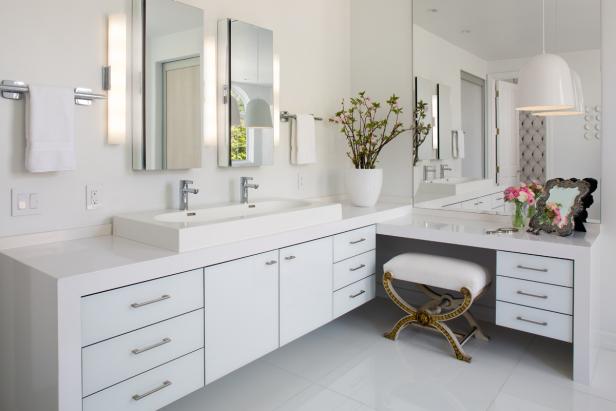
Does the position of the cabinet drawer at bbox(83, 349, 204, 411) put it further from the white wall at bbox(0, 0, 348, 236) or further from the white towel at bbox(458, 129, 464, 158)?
the white towel at bbox(458, 129, 464, 158)

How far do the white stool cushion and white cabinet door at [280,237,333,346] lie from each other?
0.43 m

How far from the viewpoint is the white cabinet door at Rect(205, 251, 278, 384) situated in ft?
6.19

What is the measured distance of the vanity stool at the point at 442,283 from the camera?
8.03ft

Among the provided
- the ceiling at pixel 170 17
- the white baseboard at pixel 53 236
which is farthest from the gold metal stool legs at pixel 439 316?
the ceiling at pixel 170 17

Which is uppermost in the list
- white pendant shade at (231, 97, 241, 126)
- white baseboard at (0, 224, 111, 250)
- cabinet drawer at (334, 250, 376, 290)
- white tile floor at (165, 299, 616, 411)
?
white pendant shade at (231, 97, 241, 126)

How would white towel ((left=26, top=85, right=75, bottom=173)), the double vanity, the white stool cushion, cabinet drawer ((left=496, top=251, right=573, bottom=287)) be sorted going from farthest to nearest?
the white stool cushion
cabinet drawer ((left=496, top=251, right=573, bottom=287))
white towel ((left=26, top=85, right=75, bottom=173))
the double vanity

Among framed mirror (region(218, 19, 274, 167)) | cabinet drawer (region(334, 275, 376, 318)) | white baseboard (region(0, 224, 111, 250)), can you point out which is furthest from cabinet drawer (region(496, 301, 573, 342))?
Answer: white baseboard (region(0, 224, 111, 250))

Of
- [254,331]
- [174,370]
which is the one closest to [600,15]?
[254,331]

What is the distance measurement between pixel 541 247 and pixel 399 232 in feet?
2.61

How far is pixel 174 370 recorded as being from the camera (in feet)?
5.75

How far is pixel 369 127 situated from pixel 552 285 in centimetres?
152

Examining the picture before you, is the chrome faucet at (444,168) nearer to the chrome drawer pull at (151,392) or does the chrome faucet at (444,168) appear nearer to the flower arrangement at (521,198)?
the flower arrangement at (521,198)

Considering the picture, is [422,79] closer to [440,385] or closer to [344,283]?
[344,283]

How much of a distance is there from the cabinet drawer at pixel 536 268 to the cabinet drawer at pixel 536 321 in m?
0.16
